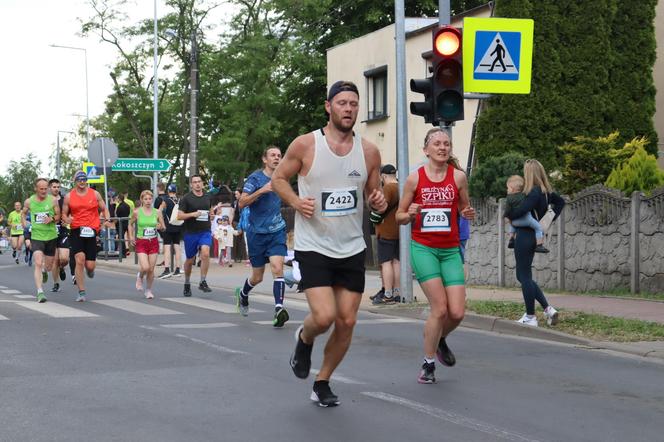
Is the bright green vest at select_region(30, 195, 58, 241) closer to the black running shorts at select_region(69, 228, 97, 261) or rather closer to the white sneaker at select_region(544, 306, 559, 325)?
the black running shorts at select_region(69, 228, 97, 261)

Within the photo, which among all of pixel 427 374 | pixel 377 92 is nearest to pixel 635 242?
pixel 427 374

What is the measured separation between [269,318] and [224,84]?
3621 cm

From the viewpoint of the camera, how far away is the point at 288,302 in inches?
611

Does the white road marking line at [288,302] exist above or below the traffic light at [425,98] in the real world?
below

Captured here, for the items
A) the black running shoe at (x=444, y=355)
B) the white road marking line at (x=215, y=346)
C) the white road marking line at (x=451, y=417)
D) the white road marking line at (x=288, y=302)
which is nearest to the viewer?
the white road marking line at (x=451, y=417)

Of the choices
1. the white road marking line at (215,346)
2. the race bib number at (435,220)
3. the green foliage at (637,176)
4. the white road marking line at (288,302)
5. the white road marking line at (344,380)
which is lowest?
the white road marking line at (288,302)

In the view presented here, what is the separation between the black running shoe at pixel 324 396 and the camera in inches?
264

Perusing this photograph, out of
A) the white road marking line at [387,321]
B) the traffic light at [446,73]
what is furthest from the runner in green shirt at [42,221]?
the traffic light at [446,73]

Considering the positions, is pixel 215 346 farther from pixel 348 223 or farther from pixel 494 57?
pixel 494 57

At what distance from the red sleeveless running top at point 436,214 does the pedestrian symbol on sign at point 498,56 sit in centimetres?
497

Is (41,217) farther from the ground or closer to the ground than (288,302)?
farther from the ground

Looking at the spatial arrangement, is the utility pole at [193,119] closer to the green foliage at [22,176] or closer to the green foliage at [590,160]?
the green foliage at [590,160]

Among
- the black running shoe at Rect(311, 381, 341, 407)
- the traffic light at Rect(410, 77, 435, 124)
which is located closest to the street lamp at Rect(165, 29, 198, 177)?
the traffic light at Rect(410, 77, 435, 124)

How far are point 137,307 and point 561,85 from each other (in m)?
13.9
